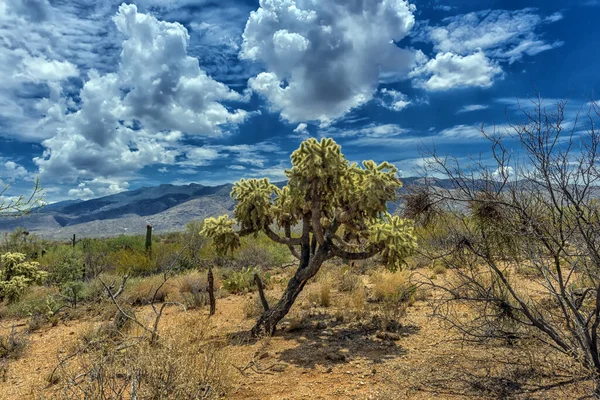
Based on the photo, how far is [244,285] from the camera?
43.9 feet

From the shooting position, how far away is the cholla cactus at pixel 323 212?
300 inches

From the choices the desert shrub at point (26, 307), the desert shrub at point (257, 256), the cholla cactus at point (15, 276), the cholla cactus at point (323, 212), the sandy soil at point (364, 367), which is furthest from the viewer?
the desert shrub at point (257, 256)

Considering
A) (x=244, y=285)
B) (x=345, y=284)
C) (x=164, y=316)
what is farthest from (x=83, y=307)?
(x=345, y=284)

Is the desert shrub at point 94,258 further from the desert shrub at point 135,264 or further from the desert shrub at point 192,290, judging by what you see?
the desert shrub at point 192,290

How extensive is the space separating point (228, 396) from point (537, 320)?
4.50 m

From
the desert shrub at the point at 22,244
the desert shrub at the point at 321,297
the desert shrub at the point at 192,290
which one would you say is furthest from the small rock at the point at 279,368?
the desert shrub at the point at 22,244

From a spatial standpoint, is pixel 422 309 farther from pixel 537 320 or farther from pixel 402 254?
pixel 537 320

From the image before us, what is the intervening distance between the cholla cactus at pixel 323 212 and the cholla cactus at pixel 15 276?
296 inches

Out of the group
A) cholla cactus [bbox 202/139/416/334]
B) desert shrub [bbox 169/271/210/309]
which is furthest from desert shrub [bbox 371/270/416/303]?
desert shrub [bbox 169/271/210/309]

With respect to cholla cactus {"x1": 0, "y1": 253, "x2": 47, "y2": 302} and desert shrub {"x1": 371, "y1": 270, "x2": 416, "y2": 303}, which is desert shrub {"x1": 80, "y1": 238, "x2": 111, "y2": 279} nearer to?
cholla cactus {"x1": 0, "y1": 253, "x2": 47, "y2": 302}

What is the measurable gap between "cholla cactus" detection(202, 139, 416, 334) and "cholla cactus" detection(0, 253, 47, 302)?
24.6 feet

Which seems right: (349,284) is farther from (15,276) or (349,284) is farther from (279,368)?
(15,276)

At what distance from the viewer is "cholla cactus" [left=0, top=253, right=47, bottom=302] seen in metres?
11.9

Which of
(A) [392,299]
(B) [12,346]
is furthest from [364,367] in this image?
(B) [12,346]
